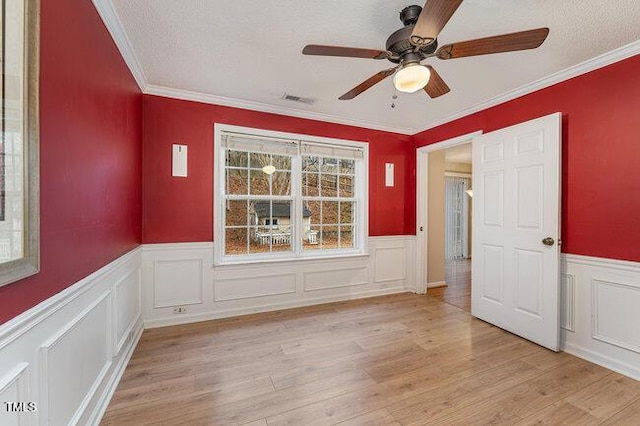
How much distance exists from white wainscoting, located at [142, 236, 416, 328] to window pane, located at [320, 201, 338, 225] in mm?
556

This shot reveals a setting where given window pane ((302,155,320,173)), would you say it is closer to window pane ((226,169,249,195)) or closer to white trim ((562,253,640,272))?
window pane ((226,169,249,195))

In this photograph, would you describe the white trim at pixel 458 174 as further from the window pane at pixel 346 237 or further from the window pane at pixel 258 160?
the window pane at pixel 258 160

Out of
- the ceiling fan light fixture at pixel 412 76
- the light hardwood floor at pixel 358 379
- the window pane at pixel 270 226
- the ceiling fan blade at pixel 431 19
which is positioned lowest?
the light hardwood floor at pixel 358 379

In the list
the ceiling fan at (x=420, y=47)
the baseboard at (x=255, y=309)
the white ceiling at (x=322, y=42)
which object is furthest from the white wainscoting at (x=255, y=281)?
the ceiling fan at (x=420, y=47)

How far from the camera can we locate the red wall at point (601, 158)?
2232 mm

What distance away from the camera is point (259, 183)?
11.6 ft

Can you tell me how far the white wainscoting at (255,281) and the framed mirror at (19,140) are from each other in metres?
2.15

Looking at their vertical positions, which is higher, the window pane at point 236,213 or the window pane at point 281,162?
the window pane at point 281,162

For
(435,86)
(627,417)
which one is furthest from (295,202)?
(627,417)

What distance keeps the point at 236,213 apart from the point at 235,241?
0.35m

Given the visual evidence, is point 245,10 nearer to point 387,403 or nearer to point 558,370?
point 387,403

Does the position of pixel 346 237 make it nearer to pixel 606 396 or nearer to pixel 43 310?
pixel 606 396

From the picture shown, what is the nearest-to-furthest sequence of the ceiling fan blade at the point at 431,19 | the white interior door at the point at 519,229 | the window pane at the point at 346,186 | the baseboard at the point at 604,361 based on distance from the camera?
the ceiling fan blade at the point at 431,19
the baseboard at the point at 604,361
the white interior door at the point at 519,229
the window pane at the point at 346,186

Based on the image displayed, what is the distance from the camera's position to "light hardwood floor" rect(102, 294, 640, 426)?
5.76 feet
